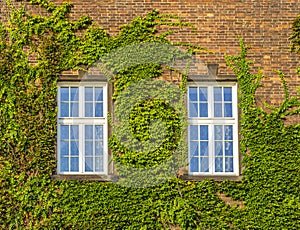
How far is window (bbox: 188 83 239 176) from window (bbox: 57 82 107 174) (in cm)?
188

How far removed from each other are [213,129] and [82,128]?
2.78m

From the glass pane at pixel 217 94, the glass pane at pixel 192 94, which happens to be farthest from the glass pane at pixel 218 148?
the glass pane at pixel 192 94

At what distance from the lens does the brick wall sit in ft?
49.0

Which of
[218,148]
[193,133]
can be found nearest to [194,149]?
[193,133]

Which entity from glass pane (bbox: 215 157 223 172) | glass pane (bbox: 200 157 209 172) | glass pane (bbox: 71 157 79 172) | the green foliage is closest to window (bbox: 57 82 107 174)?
glass pane (bbox: 71 157 79 172)

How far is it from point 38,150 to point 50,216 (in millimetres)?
1381

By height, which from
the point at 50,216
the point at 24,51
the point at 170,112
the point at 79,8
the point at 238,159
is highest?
the point at 79,8

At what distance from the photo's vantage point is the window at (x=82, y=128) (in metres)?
14.6

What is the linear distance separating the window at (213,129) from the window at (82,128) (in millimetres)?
1879

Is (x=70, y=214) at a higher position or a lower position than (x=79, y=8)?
lower

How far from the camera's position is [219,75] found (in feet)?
48.6

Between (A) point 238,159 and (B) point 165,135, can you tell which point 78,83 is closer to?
(B) point 165,135

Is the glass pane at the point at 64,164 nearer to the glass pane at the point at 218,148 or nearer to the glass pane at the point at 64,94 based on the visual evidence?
the glass pane at the point at 64,94

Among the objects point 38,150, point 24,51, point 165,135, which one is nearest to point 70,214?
point 38,150
